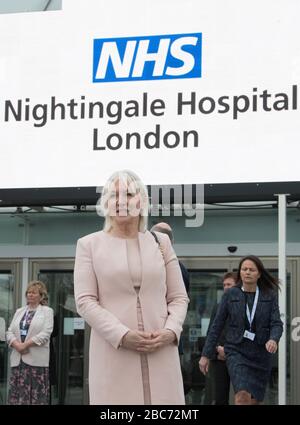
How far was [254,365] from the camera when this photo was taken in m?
5.29

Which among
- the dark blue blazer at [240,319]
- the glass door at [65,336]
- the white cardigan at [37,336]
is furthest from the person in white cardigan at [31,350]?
the dark blue blazer at [240,319]

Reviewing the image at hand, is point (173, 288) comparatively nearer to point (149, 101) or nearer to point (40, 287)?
point (149, 101)

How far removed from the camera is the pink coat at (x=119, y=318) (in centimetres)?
284

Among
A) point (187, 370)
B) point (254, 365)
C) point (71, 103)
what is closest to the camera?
point (254, 365)

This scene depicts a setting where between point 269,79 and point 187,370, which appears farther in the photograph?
point 187,370

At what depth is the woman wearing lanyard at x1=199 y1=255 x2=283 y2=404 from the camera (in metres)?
5.26

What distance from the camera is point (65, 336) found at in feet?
26.6

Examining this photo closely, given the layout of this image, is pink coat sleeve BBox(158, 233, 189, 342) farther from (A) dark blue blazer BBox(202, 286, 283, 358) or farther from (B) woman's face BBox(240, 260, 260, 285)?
(B) woman's face BBox(240, 260, 260, 285)

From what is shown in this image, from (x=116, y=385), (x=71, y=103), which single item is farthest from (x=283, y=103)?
(x=116, y=385)

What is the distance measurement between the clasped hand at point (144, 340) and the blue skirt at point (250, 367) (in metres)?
2.55

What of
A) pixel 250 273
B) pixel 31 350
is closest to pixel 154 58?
pixel 250 273

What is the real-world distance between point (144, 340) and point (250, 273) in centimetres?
274

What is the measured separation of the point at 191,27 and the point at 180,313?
344 cm

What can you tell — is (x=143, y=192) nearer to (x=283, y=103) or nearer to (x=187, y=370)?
(x=283, y=103)
